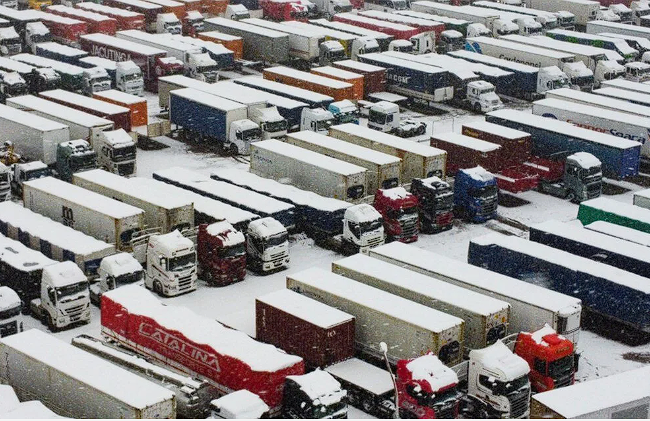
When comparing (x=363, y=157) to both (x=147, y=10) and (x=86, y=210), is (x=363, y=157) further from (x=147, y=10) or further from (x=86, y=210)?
(x=147, y=10)

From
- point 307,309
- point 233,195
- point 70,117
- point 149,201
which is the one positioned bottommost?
point 233,195

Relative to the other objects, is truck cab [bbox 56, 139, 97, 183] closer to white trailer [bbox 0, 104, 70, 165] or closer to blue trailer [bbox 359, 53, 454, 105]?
white trailer [bbox 0, 104, 70, 165]

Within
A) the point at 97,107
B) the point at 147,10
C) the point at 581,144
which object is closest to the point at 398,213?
the point at 581,144

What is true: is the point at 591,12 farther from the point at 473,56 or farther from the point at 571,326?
the point at 571,326

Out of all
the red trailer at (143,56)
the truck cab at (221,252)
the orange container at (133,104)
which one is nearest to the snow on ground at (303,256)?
the truck cab at (221,252)

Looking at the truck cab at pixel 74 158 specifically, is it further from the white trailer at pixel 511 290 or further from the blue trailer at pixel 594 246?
the blue trailer at pixel 594 246
